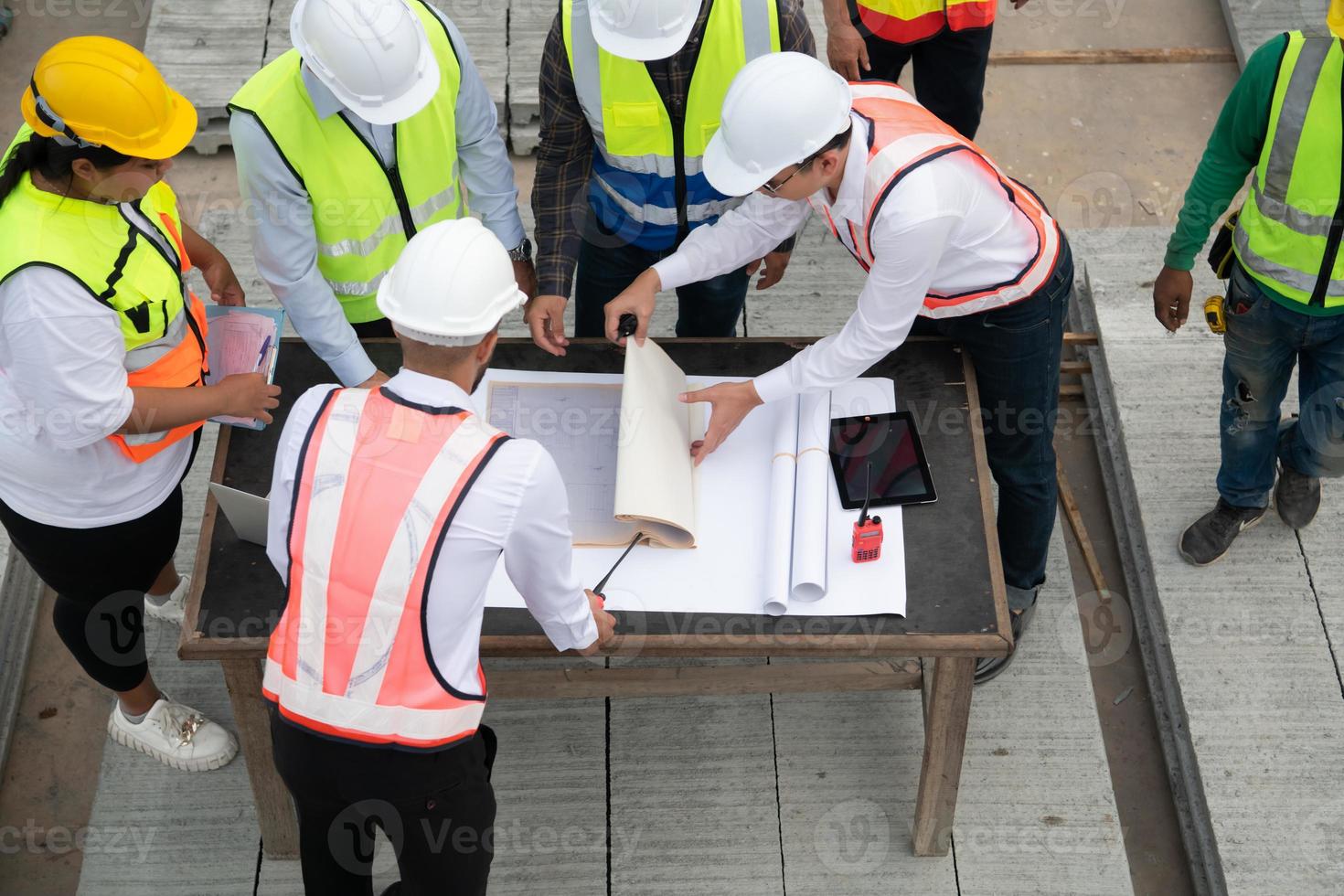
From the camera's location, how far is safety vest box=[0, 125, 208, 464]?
2479mm

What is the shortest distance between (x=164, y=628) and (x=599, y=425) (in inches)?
67.1

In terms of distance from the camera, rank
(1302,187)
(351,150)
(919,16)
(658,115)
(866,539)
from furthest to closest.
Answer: (919,16) < (658,115) < (1302,187) < (351,150) < (866,539)

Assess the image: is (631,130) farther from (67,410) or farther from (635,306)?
(67,410)

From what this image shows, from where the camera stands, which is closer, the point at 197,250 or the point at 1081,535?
the point at 197,250

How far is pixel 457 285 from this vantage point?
224 centimetres

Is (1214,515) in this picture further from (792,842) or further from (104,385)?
(104,385)

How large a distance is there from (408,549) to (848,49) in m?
2.68

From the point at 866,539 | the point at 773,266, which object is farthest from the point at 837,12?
the point at 866,539

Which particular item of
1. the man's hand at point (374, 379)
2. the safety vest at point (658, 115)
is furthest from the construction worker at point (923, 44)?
the man's hand at point (374, 379)

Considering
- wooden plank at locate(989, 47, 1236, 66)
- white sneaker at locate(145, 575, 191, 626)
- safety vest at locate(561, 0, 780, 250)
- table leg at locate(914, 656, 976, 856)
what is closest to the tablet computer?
table leg at locate(914, 656, 976, 856)

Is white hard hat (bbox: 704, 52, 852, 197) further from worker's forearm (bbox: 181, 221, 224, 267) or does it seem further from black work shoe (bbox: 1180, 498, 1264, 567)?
black work shoe (bbox: 1180, 498, 1264, 567)

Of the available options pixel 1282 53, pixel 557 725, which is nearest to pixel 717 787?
pixel 557 725

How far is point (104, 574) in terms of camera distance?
3.06 metres

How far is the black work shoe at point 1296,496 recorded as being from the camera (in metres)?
3.86
